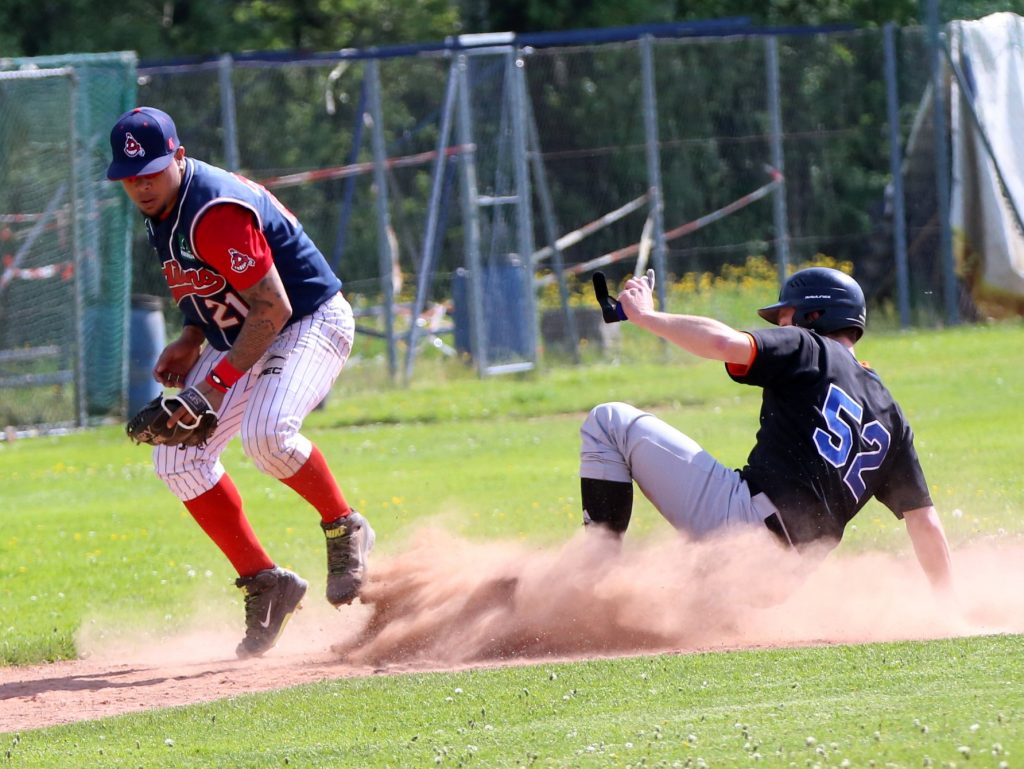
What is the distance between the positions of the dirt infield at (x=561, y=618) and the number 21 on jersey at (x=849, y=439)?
0.41 metres

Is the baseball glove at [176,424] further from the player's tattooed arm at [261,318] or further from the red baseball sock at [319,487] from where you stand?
the red baseball sock at [319,487]

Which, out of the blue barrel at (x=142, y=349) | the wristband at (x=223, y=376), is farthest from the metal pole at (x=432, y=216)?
the wristband at (x=223, y=376)

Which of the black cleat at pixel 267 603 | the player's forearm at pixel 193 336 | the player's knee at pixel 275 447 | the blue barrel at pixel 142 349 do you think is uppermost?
the player's forearm at pixel 193 336

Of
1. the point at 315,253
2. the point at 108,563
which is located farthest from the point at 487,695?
the point at 108,563

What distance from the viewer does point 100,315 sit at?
15.5 metres

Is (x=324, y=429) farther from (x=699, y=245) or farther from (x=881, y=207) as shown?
(x=881, y=207)

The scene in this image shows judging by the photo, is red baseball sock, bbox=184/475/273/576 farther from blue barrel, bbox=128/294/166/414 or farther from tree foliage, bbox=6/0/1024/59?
tree foliage, bbox=6/0/1024/59

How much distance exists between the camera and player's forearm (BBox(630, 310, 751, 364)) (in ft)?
18.6

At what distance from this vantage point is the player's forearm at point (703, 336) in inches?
224

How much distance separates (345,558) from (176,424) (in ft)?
2.81

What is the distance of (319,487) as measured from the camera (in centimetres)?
657

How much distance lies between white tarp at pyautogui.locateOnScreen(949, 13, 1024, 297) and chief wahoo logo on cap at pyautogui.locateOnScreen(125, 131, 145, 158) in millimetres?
14678

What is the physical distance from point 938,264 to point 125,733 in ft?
52.3

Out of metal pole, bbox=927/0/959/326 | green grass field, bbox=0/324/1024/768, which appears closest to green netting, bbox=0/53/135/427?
green grass field, bbox=0/324/1024/768
